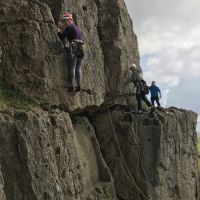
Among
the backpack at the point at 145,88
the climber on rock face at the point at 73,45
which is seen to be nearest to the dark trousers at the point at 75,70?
the climber on rock face at the point at 73,45

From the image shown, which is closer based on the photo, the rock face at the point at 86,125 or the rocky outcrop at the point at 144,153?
the rock face at the point at 86,125

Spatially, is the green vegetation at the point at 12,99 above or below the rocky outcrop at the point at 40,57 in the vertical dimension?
below

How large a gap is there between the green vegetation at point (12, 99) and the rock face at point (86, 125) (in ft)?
0.99

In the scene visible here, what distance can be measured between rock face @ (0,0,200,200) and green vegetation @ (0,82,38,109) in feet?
0.99

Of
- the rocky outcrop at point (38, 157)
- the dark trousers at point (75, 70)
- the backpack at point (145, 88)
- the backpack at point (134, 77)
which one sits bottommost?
the rocky outcrop at point (38, 157)

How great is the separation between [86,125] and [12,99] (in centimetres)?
829

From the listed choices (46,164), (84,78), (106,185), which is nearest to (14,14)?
(84,78)

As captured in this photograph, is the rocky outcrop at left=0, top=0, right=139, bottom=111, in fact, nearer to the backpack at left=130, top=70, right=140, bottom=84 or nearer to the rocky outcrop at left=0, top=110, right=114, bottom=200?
the rocky outcrop at left=0, top=110, right=114, bottom=200

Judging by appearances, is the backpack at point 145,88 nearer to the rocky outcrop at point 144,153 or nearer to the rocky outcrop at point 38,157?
the rocky outcrop at point 144,153

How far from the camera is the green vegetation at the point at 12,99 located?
20.6m

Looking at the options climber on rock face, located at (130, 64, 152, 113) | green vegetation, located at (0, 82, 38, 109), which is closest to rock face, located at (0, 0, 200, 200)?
green vegetation, located at (0, 82, 38, 109)

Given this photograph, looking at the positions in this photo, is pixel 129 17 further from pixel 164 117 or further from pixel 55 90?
pixel 55 90

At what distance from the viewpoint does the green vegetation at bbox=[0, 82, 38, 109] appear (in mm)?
20580

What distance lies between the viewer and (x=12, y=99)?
69.9 feet
